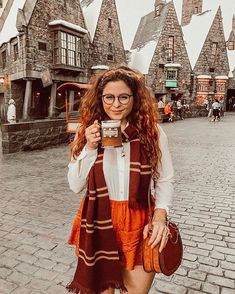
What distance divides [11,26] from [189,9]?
28822 millimetres

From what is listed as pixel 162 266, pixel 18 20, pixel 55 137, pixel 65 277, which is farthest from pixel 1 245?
pixel 18 20

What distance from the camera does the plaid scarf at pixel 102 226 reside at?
5.60 ft

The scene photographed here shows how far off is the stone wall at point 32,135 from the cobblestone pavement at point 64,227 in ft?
5.97

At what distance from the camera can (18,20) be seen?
56.3 ft

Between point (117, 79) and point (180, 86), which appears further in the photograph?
point (180, 86)

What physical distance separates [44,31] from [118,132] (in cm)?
1918

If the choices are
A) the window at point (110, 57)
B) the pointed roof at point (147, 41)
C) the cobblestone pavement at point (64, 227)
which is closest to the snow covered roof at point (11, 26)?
the window at point (110, 57)

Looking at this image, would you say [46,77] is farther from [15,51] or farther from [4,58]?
[4,58]

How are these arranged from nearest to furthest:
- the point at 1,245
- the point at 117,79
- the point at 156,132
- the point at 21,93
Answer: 1. the point at 117,79
2. the point at 156,132
3. the point at 1,245
4. the point at 21,93

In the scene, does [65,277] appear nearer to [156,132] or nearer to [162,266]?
[162,266]

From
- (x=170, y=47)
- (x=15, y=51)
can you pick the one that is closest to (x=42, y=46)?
(x=15, y=51)

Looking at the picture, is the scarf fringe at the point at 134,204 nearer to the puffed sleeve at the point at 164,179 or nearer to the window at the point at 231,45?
the puffed sleeve at the point at 164,179

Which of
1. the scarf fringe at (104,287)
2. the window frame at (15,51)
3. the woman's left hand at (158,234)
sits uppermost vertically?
the window frame at (15,51)

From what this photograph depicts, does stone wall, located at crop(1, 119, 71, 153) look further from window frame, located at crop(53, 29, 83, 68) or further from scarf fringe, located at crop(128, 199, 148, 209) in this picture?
scarf fringe, located at crop(128, 199, 148, 209)
